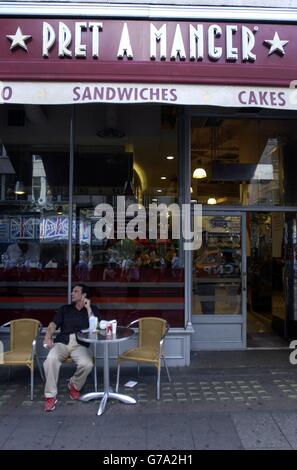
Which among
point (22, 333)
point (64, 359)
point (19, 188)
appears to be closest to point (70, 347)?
point (64, 359)

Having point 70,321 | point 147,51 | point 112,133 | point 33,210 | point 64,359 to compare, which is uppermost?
point 147,51

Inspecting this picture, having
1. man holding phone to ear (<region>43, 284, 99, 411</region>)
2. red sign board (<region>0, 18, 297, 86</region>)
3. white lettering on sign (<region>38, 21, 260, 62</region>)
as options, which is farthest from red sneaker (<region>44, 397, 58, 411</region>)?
white lettering on sign (<region>38, 21, 260, 62</region>)

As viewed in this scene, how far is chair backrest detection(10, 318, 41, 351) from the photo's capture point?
6.07 m

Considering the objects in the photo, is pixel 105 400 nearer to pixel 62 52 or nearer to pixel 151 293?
pixel 151 293

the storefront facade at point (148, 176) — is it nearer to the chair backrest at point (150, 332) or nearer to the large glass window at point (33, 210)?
the large glass window at point (33, 210)

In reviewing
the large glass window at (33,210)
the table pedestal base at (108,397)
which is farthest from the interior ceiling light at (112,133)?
the table pedestal base at (108,397)

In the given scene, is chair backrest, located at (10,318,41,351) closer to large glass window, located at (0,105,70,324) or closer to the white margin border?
large glass window, located at (0,105,70,324)

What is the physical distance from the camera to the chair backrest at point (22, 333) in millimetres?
6074

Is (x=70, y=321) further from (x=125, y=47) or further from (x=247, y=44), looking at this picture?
(x=247, y=44)

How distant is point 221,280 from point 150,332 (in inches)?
79.5

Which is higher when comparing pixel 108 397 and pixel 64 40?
pixel 64 40

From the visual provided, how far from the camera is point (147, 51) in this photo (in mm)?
5504

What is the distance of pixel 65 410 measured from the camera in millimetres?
5055

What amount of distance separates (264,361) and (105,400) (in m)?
2.78
